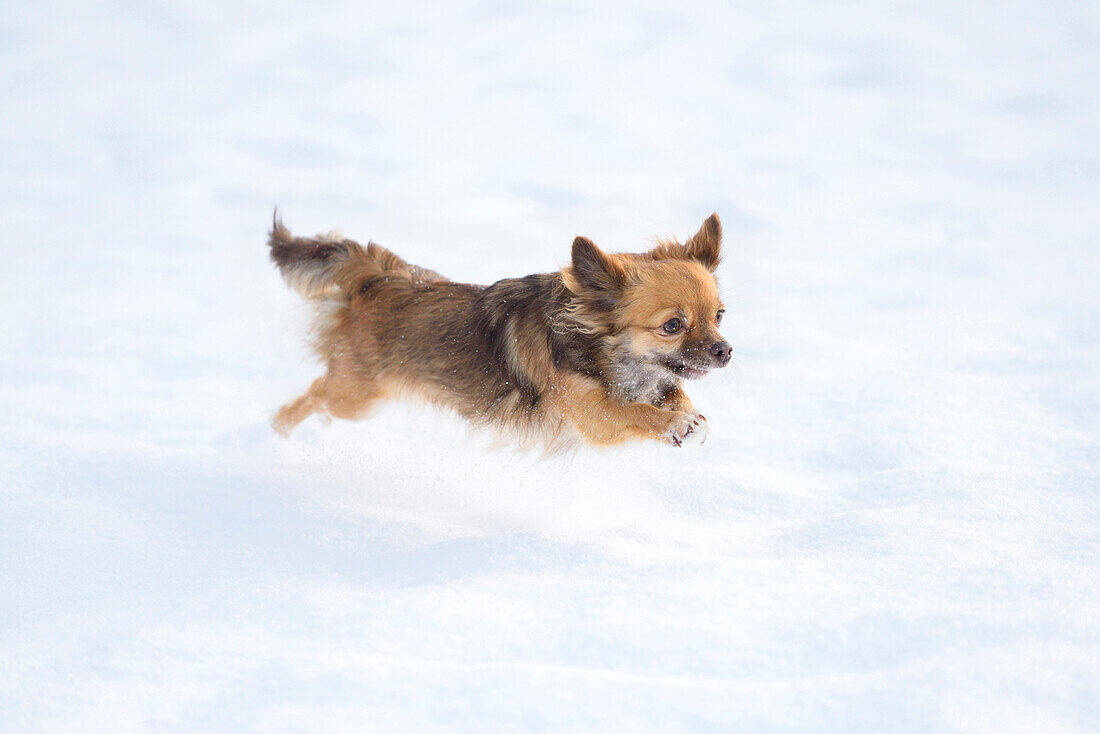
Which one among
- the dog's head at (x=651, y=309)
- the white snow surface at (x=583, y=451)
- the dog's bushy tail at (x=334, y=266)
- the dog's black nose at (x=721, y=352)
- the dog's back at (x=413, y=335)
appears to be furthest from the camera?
the dog's bushy tail at (x=334, y=266)

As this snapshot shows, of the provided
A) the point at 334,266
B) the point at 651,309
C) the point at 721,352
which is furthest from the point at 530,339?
the point at 334,266

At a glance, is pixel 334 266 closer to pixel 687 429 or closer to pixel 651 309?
pixel 651 309

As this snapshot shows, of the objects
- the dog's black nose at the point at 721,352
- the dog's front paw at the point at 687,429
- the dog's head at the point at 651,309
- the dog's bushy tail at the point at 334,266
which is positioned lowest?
the dog's front paw at the point at 687,429

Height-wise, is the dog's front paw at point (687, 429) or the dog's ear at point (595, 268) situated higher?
the dog's ear at point (595, 268)

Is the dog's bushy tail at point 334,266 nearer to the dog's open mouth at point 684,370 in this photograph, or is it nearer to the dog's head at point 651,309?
the dog's head at point 651,309

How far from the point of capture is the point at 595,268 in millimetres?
4203

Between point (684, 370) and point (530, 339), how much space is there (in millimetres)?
761

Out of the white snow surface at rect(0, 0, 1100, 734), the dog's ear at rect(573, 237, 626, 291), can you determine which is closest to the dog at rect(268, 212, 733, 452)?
the dog's ear at rect(573, 237, 626, 291)

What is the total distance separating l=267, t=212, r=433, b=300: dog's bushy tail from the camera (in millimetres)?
5133

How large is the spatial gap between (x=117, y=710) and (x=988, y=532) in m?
3.27

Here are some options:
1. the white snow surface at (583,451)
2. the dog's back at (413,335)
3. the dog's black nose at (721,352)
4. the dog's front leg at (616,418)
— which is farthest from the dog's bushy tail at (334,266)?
the dog's black nose at (721,352)

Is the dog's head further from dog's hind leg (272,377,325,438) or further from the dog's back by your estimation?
dog's hind leg (272,377,325,438)

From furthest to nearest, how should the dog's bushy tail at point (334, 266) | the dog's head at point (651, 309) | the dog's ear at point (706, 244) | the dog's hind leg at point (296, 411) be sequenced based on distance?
the dog's hind leg at point (296, 411) → the dog's bushy tail at point (334, 266) → the dog's ear at point (706, 244) → the dog's head at point (651, 309)

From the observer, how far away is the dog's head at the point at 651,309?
4.15 metres
